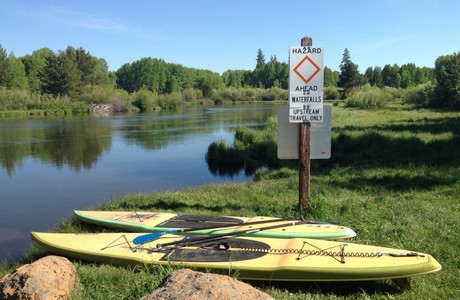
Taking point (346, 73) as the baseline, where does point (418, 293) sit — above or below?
below

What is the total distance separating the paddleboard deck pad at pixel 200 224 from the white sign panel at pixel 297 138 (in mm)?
1249

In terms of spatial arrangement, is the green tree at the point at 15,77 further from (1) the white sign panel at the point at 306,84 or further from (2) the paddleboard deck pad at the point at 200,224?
(1) the white sign panel at the point at 306,84

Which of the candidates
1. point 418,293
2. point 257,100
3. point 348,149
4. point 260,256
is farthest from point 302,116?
point 257,100

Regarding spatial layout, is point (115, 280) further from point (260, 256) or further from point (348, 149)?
point (348, 149)

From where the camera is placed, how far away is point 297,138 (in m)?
6.46

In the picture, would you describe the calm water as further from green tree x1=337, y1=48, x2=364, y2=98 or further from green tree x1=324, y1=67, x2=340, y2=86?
green tree x1=324, y1=67, x2=340, y2=86

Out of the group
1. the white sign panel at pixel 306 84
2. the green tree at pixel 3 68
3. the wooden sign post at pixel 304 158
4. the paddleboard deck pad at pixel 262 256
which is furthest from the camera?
the green tree at pixel 3 68

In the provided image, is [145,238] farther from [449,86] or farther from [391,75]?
[391,75]

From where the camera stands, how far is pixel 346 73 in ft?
262

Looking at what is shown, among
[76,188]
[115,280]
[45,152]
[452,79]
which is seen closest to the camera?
[115,280]

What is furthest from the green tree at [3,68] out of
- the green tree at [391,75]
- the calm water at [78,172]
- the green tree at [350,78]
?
the green tree at [391,75]

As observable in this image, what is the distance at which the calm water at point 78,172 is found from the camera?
9.82 metres

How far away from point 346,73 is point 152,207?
78.1 metres

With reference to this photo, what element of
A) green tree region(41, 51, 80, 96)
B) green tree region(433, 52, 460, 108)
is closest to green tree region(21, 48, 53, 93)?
green tree region(41, 51, 80, 96)
